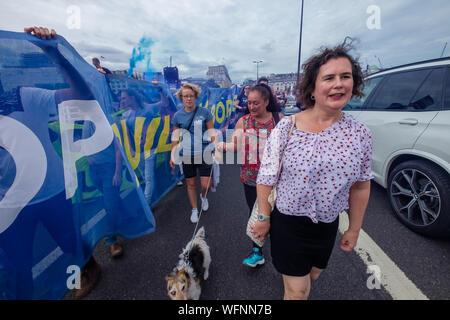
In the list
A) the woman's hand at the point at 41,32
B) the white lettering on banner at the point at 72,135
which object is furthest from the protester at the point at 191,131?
the woman's hand at the point at 41,32

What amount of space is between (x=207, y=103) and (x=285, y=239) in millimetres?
5312

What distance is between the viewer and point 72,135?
5.47ft

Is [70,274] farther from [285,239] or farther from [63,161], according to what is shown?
[285,239]

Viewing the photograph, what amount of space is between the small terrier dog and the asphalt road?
0.17m

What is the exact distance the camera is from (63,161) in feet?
5.19

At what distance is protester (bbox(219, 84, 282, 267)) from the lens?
1724 millimetres

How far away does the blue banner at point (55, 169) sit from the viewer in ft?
4.27

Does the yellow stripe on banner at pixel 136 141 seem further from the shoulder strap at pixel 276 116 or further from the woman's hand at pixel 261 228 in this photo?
the woman's hand at pixel 261 228

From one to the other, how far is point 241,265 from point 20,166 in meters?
2.16

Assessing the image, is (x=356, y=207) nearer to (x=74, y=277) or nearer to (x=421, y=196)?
(x=421, y=196)

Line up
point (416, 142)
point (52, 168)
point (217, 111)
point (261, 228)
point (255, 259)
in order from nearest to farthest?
1. point (261, 228)
2. point (52, 168)
3. point (255, 259)
4. point (416, 142)
5. point (217, 111)

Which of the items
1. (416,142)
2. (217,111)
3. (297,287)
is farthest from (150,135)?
(217,111)

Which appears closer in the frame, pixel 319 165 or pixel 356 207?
pixel 319 165

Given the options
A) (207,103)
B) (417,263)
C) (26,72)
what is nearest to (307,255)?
(417,263)
